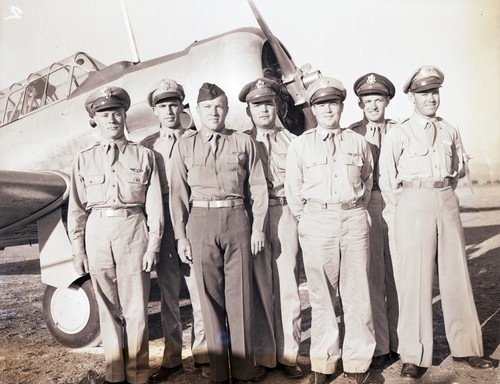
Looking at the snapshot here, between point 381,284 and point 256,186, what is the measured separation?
1243 mm

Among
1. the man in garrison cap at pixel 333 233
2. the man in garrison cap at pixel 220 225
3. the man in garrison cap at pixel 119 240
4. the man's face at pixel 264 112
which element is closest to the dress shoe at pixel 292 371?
the man in garrison cap at pixel 333 233

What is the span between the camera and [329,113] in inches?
122

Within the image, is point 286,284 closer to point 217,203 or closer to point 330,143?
point 217,203

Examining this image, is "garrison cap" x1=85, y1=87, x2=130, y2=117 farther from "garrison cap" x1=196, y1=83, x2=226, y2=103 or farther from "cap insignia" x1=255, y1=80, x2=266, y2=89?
"cap insignia" x1=255, y1=80, x2=266, y2=89

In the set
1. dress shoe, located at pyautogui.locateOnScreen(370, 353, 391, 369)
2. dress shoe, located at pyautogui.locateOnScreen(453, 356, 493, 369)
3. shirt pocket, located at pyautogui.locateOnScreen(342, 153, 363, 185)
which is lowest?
dress shoe, located at pyautogui.locateOnScreen(453, 356, 493, 369)

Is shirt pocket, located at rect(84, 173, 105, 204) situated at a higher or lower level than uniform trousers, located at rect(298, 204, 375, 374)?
higher

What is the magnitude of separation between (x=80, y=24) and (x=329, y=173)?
10.1ft

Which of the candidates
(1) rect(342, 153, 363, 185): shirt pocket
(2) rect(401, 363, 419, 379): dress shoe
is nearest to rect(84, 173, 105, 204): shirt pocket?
(1) rect(342, 153, 363, 185): shirt pocket

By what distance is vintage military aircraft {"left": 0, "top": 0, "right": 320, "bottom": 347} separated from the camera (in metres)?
4.21

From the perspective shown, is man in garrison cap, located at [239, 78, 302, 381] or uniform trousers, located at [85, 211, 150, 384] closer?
uniform trousers, located at [85, 211, 150, 384]

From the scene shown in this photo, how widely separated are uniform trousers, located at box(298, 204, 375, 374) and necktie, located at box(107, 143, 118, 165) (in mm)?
1417

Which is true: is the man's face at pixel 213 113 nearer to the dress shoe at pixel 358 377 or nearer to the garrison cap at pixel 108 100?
the garrison cap at pixel 108 100

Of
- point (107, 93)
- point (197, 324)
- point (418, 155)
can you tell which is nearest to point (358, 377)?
point (197, 324)

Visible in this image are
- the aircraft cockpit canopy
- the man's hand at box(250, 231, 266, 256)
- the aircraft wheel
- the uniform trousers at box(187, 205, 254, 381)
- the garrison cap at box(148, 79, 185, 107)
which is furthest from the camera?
the aircraft cockpit canopy
